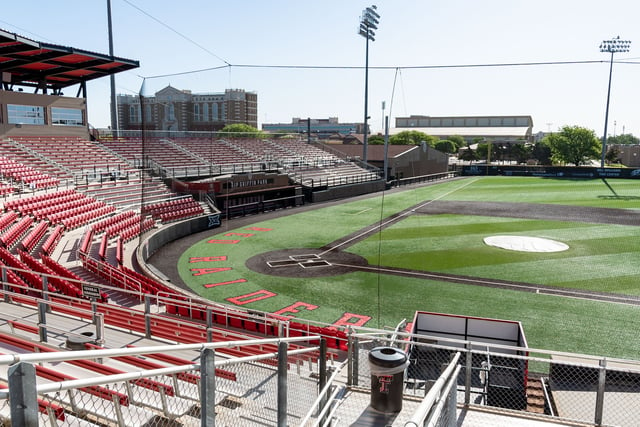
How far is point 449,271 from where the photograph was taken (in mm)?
21109

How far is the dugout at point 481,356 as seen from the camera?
9.76 m

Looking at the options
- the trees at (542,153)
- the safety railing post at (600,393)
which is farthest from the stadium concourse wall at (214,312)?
A: the trees at (542,153)

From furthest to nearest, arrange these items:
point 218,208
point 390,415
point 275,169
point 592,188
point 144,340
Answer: point 592,188, point 275,169, point 218,208, point 144,340, point 390,415

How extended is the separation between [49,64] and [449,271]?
32.7 metres

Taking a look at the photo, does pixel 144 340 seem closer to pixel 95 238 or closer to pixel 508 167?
pixel 95 238

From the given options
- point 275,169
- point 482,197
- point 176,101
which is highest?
point 176,101

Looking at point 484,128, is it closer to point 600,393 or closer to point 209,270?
point 209,270

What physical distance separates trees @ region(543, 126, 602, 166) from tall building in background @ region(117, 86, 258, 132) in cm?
7634

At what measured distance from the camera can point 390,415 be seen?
6.02m

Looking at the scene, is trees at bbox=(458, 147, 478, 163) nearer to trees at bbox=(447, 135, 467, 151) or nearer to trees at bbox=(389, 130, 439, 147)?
trees at bbox=(447, 135, 467, 151)

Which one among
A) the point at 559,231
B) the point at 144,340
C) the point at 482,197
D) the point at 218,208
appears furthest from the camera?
the point at 482,197

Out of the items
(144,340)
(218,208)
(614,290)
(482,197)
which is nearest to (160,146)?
(218,208)

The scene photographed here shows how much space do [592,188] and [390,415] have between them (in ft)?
184

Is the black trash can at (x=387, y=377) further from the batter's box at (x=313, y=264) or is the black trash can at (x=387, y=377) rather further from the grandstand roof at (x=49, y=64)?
the grandstand roof at (x=49, y=64)
